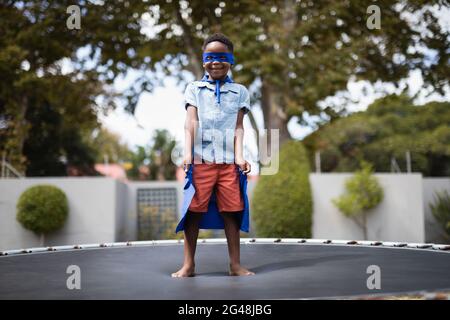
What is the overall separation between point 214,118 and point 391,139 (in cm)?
1882

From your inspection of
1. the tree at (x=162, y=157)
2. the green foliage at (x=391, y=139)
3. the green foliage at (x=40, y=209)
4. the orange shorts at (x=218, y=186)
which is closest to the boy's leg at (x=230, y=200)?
the orange shorts at (x=218, y=186)

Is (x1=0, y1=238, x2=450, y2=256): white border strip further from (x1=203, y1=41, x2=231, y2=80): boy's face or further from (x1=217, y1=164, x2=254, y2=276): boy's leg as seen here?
(x1=203, y1=41, x2=231, y2=80): boy's face

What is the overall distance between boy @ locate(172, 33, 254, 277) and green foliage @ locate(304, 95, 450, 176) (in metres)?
16.1

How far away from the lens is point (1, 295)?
1.98m

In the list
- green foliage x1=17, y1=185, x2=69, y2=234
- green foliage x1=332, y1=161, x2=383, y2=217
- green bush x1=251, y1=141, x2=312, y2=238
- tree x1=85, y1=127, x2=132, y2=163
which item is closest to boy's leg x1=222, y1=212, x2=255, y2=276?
green bush x1=251, y1=141, x2=312, y2=238

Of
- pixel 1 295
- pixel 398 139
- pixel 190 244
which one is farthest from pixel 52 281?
pixel 398 139

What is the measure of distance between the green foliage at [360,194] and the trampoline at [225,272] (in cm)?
487

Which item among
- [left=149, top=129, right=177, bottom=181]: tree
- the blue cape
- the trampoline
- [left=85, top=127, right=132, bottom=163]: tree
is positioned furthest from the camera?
[left=85, top=127, right=132, bottom=163]: tree

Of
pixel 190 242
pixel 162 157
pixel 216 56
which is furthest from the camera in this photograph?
pixel 162 157

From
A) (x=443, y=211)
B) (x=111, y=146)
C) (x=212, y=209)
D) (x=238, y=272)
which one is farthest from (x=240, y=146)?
(x=111, y=146)

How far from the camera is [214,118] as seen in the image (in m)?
2.75

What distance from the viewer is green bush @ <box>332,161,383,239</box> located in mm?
9008

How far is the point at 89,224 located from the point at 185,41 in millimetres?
3401

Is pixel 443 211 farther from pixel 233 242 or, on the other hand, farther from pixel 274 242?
pixel 233 242
